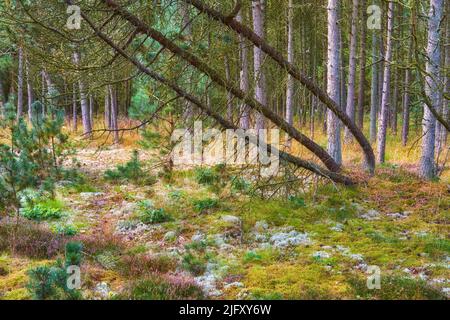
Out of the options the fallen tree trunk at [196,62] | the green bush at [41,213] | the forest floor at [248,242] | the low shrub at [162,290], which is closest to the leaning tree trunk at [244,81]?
the fallen tree trunk at [196,62]

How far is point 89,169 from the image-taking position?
13523 mm

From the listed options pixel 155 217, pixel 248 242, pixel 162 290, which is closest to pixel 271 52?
pixel 248 242

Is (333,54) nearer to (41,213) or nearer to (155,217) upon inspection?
(155,217)

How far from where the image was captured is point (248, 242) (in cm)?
747

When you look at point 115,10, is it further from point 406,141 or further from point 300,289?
point 406,141

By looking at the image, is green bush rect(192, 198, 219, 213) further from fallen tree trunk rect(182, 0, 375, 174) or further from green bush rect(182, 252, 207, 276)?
fallen tree trunk rect(182, 0, 375, 174)

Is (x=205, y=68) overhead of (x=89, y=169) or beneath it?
overhead

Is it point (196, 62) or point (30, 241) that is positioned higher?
point (196, 62)

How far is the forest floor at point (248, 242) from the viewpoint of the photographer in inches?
220

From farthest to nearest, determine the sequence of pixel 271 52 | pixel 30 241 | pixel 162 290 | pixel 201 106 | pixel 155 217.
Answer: pixel 155 217
pixel 271 52
pixel 201 106
pixel 30 241
pixel 162 290

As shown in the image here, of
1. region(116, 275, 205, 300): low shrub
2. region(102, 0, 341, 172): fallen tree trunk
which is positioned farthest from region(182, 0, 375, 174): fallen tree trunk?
region(116, 275, 205, 300): low shrub
